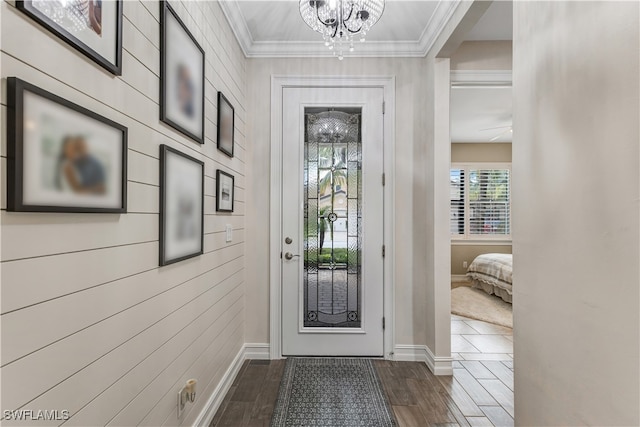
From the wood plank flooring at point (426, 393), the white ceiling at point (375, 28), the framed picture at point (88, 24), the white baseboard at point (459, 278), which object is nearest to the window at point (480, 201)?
the white baseboard at point (459, 278)

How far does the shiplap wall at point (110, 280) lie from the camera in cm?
76

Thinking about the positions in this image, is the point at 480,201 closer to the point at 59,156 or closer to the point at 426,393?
the point at 426,393

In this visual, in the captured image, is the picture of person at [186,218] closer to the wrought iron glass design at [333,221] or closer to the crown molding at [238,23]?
the wrought iron glass design at [333,221]

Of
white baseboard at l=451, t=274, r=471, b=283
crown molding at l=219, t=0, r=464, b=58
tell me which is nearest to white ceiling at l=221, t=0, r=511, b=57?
crown molding at l=219, t=0, r=464, b=58

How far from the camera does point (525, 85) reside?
4.48 feet

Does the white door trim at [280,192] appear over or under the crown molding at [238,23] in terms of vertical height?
under

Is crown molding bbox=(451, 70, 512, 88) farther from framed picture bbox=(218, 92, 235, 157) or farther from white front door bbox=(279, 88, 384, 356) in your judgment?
framed picture bbox=(218, 92, 235, 157)

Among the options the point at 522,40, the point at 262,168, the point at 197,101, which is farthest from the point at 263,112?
the point at 522,40

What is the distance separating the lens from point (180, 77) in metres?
1.54

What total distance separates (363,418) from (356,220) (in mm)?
1464

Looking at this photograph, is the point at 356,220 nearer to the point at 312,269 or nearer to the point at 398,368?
the point at 312,269

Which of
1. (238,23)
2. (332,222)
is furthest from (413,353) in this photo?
(238,23)

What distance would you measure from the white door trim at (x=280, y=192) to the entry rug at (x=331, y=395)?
1.03 ft

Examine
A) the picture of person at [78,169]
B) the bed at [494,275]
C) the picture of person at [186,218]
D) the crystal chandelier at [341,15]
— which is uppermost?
the crystal chandelier at [341,15]
